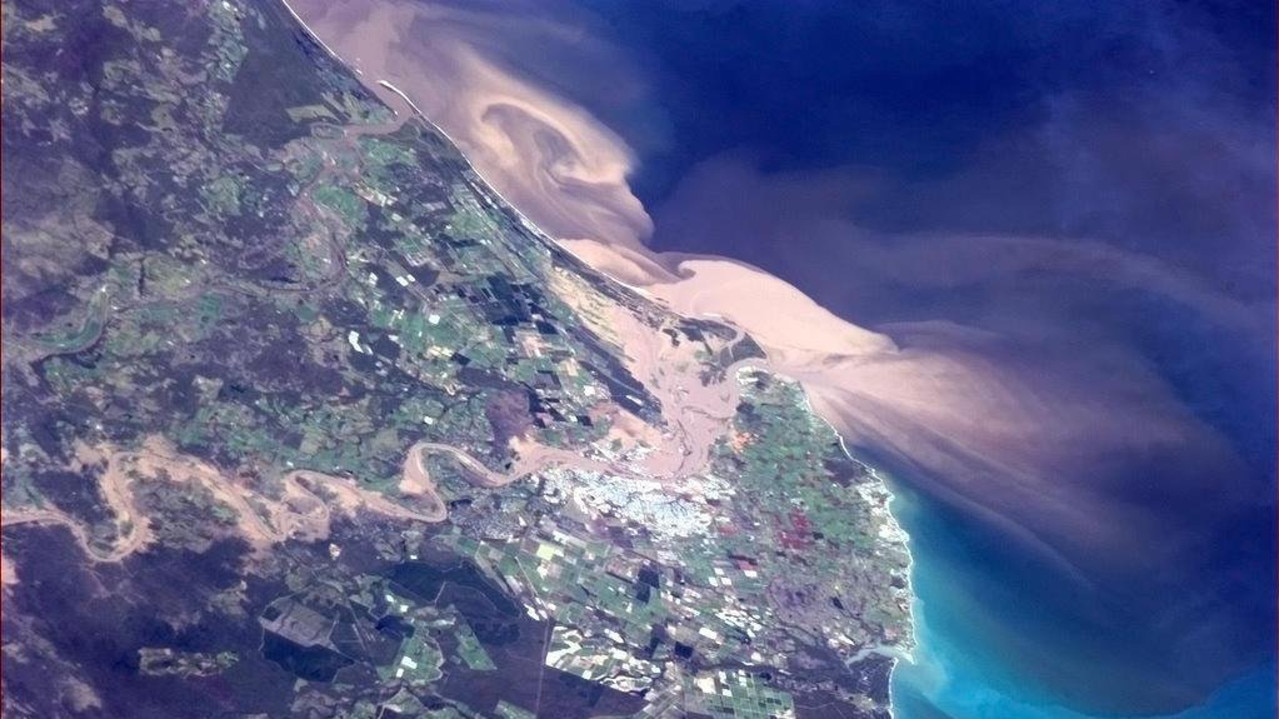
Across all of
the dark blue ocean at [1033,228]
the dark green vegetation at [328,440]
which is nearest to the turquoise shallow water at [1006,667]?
the dark blue ocean at [1033,228]

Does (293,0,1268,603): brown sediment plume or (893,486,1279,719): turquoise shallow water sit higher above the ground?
(293,0,1268,603): brown sediment plume

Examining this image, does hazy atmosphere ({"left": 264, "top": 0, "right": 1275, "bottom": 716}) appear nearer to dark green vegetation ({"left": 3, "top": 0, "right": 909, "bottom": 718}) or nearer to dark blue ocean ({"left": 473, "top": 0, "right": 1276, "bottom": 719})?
dark blue ocean ({"left": 473, "top": 0, "right": 1276, "bottom": 719})

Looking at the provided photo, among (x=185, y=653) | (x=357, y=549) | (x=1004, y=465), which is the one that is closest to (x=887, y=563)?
(x=1004, y=465)

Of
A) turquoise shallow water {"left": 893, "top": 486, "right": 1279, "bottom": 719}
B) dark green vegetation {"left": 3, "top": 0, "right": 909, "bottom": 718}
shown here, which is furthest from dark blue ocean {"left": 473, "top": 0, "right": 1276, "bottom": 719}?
dark green vegetation {"left": 3, "top": 0, "right": 909, "bottom": 718}

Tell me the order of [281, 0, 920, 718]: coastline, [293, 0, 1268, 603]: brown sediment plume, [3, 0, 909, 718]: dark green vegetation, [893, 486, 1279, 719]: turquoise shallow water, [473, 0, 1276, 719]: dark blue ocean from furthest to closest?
[281, 0, 920, 718]: coastline, [893, 486, 1279, 719]: turquoise shallow water, [293, 0, 1268, 603]: brown sediment plume, [473, 0, 1276, 719]: dark blue ocean, [3, 0, 909, 718]: dark green vegetation

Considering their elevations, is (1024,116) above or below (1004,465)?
above

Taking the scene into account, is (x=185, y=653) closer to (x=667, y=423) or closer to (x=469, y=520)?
(x=469, y=520)

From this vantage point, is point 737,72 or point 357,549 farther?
point 737,72
